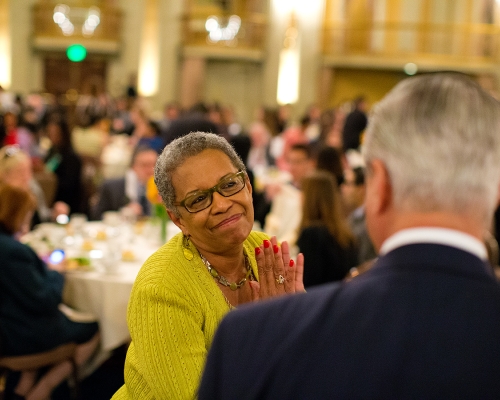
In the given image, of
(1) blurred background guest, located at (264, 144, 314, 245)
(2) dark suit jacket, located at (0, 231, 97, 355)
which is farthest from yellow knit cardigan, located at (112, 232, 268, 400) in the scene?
(1) blurred background guest, located at (264, 144, 314, 245)

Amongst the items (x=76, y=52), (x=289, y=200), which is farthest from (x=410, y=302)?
(x=76, y=52)

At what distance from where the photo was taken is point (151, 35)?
16688 millimetres

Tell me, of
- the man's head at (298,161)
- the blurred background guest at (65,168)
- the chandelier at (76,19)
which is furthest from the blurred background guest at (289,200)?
the chandelier at (76,19)

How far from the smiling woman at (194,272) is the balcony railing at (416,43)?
15548mm

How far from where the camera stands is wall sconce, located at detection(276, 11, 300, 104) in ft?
54.7

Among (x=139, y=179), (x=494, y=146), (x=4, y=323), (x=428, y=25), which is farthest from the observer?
(x=428, y=25)

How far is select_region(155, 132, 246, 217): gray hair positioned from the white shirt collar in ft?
2.77

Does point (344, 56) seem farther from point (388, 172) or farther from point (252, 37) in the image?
point (388, 172)

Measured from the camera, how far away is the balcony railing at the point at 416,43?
16344mm

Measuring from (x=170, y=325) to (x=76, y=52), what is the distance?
16859 millimetres

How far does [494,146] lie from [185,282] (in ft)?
2.78

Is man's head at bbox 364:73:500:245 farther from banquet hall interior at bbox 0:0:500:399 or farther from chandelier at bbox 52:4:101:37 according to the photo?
chandelier at bbox 52:4:101:37

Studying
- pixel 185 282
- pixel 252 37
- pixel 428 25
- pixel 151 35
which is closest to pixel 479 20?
pixel 428 25

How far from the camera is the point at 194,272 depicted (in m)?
1.58
